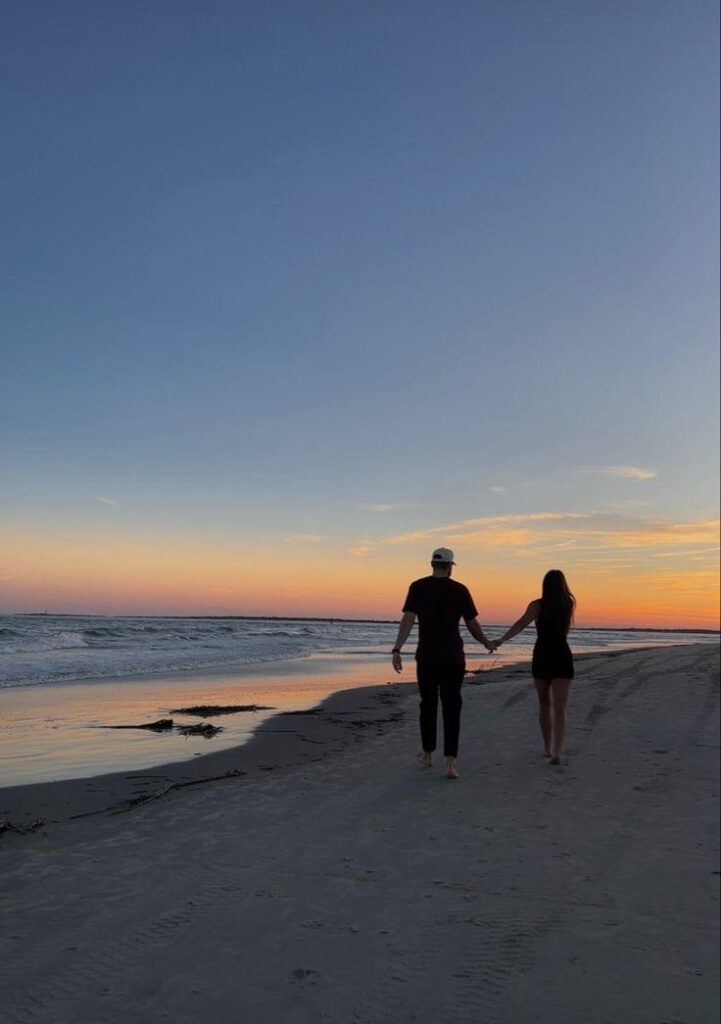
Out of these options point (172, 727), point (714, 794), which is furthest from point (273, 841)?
point (172, 727)

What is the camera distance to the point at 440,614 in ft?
22.5

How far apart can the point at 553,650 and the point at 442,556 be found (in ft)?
4.77

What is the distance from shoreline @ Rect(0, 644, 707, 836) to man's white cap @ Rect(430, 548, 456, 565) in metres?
2.40

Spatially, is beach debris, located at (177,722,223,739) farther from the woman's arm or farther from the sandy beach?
the woman's arm

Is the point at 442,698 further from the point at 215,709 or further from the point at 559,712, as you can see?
the point at 215,709

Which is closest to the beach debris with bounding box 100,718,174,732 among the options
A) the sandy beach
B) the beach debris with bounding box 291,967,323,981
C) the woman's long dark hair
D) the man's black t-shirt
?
the sandy beach

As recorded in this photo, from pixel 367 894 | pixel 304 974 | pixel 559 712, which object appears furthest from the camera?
pixel 559 712

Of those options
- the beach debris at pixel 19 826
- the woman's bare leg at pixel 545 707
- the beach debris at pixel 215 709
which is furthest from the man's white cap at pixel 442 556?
the beach debris at pixel 215 709

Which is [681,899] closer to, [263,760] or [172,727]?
[263,760]

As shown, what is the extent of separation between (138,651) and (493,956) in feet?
79.8

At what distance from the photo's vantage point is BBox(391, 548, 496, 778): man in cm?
677

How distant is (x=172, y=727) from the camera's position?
374 inches

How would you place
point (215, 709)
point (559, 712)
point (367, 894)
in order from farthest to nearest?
point (215, 709) < point (559, 712) < point (367, 894)

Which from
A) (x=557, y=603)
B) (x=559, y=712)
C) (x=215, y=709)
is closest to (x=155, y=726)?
(x=215, y=709)
